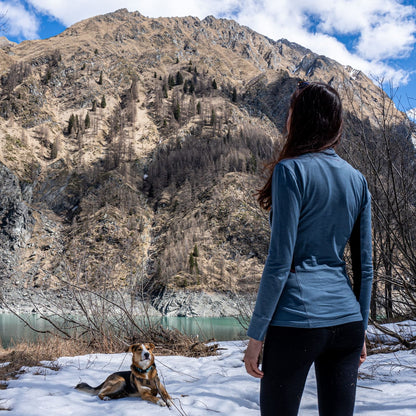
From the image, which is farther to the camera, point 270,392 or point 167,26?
point 167,26

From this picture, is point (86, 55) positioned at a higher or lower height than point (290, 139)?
higher

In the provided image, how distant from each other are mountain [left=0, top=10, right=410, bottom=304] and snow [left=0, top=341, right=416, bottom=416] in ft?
105

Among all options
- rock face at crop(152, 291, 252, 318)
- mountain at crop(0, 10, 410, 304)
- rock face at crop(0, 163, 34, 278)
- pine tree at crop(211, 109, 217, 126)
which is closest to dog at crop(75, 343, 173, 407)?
mountain at crop(0, 10, 410, 304)

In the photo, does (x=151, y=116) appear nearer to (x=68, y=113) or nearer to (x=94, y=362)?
(x=68, y=113)

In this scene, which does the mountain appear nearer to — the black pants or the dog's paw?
the dog's paw

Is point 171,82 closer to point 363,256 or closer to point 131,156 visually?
point 131,156

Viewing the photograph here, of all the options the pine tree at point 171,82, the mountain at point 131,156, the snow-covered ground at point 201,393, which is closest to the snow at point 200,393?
the snow-covered ground at point 201,393

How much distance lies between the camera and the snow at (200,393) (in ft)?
8.03


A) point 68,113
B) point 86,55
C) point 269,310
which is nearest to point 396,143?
point 269,310

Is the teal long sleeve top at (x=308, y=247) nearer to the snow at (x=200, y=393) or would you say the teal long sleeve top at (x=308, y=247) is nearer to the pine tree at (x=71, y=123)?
the snow at (x=200, y=393)

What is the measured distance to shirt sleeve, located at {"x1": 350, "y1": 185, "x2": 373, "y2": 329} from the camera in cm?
126

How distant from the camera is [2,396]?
272 cm

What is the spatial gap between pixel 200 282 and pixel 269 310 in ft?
156

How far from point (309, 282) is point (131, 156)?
76960mm
